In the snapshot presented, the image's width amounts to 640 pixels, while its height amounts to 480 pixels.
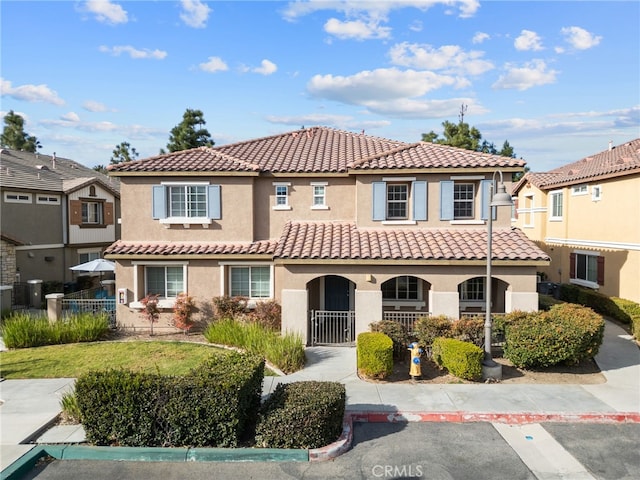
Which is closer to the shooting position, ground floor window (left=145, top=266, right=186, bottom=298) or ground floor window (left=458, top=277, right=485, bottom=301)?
ground floor window (left=458, top=277, right=485, bottom=301)

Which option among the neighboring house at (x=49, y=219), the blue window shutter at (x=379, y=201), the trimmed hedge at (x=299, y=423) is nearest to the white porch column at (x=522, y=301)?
the blue window shutter at (x=379, y=201)

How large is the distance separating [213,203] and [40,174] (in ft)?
50.7

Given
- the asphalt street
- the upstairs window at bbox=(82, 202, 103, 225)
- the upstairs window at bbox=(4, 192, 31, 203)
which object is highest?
the upstairs window at bbox=(4, 192, 31, 203)

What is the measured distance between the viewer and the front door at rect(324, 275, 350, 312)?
16.9m

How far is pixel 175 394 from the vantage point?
303 inches

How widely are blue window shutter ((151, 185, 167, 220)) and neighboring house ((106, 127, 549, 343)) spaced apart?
0.13 ft

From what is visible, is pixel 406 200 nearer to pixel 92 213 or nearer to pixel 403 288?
pixel 403 288

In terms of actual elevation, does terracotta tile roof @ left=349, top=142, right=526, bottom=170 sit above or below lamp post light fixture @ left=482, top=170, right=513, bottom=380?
above

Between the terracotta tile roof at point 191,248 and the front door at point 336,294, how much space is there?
2681mm

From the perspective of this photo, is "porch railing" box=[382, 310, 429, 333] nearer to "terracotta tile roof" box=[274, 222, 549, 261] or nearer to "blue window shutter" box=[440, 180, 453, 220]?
"terracotta tile roof" box=[274, 222, 549, 261]

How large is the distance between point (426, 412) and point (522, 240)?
866 cm

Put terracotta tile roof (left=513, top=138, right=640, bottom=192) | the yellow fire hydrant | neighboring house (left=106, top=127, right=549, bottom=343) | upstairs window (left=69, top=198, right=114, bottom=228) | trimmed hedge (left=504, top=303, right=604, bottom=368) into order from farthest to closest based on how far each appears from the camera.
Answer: upstairs window (left=69, top=198, right=114, bottom=228) → terracotta tile roof (left=513, top=138, right=640, bottom=192) → neighboring house (left=106, top=127, right=549, bottom=343) → trimmed hedge (left=504, top=303, right=604, bottom=368) → the yellow fire hydrant

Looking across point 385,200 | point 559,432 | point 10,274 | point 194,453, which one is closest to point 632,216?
point 385,200

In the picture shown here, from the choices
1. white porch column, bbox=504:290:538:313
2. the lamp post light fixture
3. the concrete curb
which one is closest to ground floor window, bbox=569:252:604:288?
white porch column, bbox=504:290:538:313
